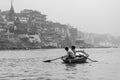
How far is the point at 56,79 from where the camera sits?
24.9 metres

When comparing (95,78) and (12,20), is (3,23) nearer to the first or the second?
(12,20)

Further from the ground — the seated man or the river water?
the seated man

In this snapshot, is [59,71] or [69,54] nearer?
[59,71]

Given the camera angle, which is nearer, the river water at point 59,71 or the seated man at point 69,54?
the river water at point 59,71

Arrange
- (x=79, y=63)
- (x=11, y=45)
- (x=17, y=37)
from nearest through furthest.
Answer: (x=79, y=63) → (x=11, y=45) → (x=17, y=37)

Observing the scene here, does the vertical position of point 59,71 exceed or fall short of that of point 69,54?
it falls short

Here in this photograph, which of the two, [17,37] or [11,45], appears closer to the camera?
[11,45]

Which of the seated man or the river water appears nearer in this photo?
the river water

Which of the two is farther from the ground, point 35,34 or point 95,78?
point 35,34

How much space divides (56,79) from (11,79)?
355 centimetres

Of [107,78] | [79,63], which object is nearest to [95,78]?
[107,78]

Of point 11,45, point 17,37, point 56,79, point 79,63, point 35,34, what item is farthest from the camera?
point 35,34

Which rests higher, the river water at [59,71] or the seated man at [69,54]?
the seated man at [69,54]

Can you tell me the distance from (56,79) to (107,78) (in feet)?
13.1
